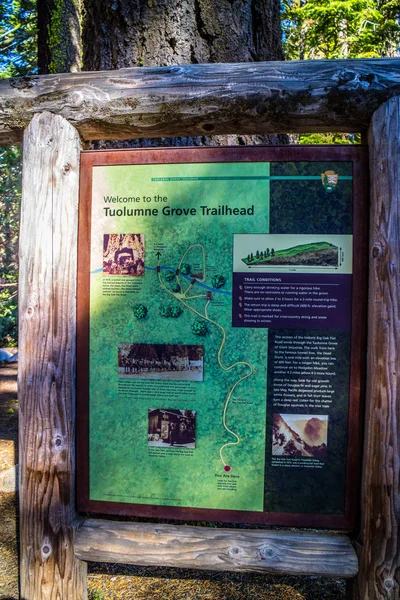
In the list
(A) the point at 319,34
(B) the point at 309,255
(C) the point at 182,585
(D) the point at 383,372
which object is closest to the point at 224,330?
(B) the point at 309,255

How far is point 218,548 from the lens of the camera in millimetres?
2000

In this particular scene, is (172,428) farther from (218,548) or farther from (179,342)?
(218,548)

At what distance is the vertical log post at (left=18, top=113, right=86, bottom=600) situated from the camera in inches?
81.7

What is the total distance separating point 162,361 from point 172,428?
0.97ft

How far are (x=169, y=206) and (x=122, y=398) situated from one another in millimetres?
872

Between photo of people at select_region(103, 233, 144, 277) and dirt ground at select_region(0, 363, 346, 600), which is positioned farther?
dirt ground at select_region(0, 363, 346, 600)

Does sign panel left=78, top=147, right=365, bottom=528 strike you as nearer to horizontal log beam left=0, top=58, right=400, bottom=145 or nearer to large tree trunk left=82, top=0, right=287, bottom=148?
horizontal log beam left=0, top=58, right=400, bottom=145

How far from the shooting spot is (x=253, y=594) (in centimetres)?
271

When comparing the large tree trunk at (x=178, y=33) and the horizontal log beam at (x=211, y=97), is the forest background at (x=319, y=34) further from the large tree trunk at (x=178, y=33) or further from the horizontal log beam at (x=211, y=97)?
the horizontal log beam at (x=211, y=97)

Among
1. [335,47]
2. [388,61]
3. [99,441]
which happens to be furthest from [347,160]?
[335,47]

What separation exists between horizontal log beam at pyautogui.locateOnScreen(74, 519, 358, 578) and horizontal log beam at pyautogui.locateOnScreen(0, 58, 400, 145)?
1765 mm

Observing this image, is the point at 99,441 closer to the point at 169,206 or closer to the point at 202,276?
the point at 202,276

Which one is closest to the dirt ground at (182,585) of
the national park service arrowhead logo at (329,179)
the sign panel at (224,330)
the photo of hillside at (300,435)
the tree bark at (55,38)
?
the sign panel at (224,330)

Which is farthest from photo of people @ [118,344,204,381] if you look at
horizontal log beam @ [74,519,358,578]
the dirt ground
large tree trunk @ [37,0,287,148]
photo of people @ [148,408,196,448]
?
the dirt ground
